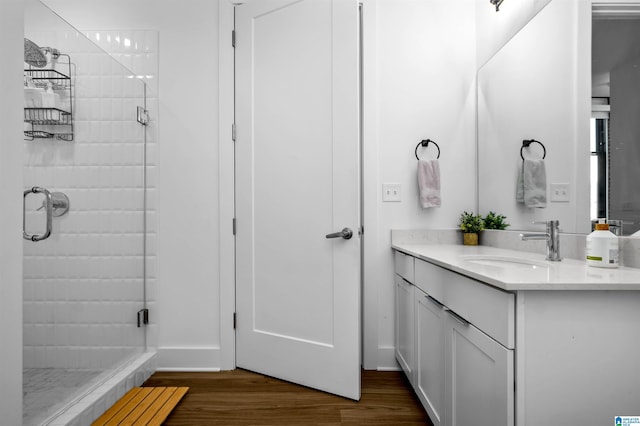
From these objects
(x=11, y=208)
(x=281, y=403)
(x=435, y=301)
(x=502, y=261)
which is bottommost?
(x=281, y=403)

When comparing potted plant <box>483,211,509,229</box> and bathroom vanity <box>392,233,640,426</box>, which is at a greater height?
potted plant <box>483,211,509,229</box>

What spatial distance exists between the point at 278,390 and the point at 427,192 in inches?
55.7

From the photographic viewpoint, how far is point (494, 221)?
211 centimetres

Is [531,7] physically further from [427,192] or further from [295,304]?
[295,304]

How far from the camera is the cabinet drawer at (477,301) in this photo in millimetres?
933

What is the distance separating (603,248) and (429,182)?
1.09 meters

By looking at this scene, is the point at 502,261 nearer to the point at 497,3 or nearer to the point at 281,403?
the point at 281,403

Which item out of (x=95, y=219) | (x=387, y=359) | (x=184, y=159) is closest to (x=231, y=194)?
(x=184, y=159)

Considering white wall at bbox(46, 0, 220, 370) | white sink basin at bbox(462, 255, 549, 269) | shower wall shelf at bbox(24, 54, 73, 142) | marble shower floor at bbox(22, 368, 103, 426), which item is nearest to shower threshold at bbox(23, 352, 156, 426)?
marble shower floor at bbox(22, 368, 103, 426)

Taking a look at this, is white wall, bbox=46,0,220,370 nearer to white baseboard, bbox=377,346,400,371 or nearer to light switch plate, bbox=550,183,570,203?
white baseboard, bbox=377,346,400,371

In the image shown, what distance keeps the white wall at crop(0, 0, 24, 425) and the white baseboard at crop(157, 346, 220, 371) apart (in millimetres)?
1344

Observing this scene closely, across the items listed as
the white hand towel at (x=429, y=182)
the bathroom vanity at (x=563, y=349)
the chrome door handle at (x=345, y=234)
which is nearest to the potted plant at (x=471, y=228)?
the white hand towel at (x=429, y=182)

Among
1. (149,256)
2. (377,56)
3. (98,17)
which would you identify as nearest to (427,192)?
(377,56)

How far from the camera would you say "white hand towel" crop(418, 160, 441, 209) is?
2.19 m
